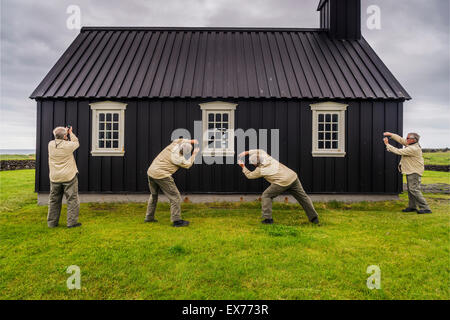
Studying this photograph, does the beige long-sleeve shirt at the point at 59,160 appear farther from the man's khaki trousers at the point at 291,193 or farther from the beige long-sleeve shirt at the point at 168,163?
the man's khaki trousers at the point at 291,193

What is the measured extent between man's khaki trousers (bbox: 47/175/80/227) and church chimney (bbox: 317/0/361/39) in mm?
12605

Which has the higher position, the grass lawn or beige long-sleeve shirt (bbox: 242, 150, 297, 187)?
beige long-sleeve shirt (bbox: 242, 150, 297, 187)

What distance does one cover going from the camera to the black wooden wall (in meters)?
8.79

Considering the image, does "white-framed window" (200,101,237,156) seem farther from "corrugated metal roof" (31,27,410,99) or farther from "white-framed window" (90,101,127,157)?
"white-framed window" (90,101,127,157)

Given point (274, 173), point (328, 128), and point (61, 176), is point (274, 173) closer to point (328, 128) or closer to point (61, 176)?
point (328, 128)

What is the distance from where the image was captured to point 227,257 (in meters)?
4.15

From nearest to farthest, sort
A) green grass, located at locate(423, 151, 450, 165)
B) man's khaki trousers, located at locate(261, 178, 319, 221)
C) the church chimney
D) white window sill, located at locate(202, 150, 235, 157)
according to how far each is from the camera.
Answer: man's khaki trousers, located at locate(261, 178, 319, 221) → white window sill, located at locate(202, 150, 235, 157) → the church chimney → green grass, located at locate(423, 151, 450, 165)

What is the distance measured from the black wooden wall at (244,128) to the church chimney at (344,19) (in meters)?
4.61

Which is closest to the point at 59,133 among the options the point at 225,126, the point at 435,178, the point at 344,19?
the point at 225,126

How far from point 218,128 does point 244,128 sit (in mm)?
1003

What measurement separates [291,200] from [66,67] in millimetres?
10698

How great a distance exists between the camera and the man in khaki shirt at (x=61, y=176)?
567 cm

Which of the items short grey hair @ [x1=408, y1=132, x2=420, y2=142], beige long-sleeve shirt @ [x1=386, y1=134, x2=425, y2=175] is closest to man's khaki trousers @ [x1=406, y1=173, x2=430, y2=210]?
beige long-sleeve shirt @ [x1=386, y1=134, x2=425, y2=175]

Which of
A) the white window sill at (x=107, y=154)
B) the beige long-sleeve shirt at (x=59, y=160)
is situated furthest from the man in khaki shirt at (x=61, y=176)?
the white window sill at (x=107, y=154)
